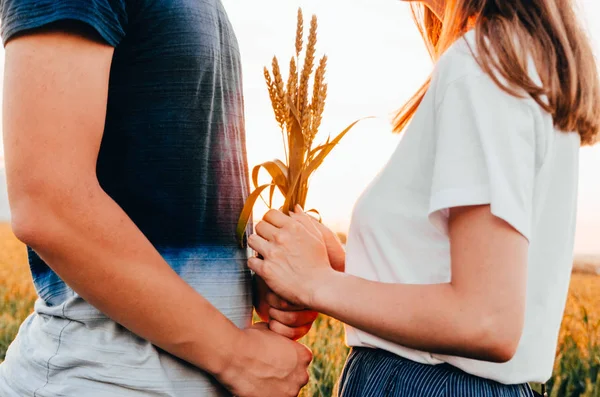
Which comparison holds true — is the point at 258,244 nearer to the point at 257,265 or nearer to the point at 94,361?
the point at 257,265

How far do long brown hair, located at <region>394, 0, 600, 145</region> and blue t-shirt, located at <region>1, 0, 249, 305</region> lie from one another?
0.61 meters

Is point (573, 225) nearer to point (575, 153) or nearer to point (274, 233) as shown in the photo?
point (575, 153)

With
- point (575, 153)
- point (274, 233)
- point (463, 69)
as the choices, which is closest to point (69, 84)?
point (274, 233)

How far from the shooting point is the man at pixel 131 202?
125cm

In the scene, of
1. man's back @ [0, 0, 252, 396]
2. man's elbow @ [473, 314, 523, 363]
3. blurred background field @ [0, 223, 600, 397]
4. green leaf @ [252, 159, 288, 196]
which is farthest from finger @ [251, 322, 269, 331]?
blurred background field @ [0, 223, 600, 397]

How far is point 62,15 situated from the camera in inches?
48.2

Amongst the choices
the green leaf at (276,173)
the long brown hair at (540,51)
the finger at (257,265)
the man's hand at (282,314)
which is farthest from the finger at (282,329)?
the long brown hair at (540,51)

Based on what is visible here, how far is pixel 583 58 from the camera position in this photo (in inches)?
60.8

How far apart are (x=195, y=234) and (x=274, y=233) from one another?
10.7 inches

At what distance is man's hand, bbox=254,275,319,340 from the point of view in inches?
67.5

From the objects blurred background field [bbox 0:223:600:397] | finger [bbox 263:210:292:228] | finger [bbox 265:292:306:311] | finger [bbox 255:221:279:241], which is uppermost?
finger [bbox 263:210:292:228]

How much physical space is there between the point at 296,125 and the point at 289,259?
362mm

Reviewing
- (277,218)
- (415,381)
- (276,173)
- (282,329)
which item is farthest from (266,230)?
(415,381)

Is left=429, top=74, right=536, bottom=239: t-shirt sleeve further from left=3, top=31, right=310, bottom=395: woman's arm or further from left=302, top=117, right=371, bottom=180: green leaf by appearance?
left=3, top=31, right=310, bottom=395: woman's arm
